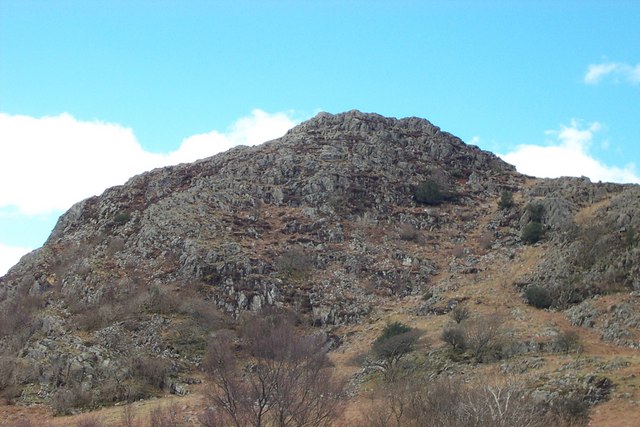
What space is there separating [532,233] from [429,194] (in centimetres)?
1560

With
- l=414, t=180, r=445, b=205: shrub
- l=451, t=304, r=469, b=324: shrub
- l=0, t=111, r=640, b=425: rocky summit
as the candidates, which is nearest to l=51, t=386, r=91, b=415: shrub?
l=0, t=111, r=640, b=425: rocky summit

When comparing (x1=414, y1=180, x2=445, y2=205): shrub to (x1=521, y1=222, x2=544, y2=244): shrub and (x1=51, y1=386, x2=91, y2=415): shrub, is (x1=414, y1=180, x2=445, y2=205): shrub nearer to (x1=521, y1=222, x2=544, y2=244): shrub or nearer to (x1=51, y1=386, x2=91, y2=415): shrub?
(x1=521, y1=222, x2=544, y2=244): shrub

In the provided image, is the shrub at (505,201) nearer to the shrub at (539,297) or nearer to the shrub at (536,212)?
the shrub at (536,212)

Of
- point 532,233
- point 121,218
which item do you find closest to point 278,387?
point 532,233

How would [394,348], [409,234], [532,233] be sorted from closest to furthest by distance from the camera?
1. [394,348]
2. [532,233]
3. [409,234]

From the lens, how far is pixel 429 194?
69.5m

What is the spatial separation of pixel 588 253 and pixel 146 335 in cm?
3421

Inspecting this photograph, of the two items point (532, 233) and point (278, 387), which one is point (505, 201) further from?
point (278, 387)

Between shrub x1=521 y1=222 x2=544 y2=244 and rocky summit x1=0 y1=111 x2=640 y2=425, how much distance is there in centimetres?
13

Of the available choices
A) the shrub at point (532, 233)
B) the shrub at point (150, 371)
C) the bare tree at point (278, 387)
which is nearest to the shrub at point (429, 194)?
the shrub at point (532, 233)

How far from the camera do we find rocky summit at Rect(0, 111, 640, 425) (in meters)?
36.8

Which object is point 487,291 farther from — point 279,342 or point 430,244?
point 279,342

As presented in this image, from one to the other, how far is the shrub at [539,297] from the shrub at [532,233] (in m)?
13.1

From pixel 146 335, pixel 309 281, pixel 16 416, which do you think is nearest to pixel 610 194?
pixel 309 281
